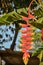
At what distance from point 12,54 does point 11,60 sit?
0.06m

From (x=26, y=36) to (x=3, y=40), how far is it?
11.7 feet

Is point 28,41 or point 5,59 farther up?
point 28,41

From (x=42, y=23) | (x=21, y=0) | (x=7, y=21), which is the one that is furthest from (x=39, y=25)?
(x=21, y=0)

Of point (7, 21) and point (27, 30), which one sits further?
point (7, 21)

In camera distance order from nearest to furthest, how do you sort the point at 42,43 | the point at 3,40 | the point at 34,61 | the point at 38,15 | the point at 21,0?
the point at 42,43 → the point at 38,15 → the point at 34,61 → the point at 21,0 → the point at 3,40

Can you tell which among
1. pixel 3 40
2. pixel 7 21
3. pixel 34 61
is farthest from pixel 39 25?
pixel 3 40

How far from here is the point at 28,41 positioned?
0.52 meters

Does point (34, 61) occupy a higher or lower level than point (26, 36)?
lower

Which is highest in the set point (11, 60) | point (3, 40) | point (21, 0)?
point (21, 0)

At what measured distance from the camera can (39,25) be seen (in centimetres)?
71

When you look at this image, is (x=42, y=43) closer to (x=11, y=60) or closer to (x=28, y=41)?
(x=28, y=41)

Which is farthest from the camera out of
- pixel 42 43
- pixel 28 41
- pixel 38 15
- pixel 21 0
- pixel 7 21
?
pixel 21 0

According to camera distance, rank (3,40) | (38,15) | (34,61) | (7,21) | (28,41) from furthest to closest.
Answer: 1. (3,40)
2. (34,61)
3. (38,15)
4. (7,21)
5. (28,41)

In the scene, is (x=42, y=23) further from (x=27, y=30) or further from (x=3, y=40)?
(x=3, y=40)
